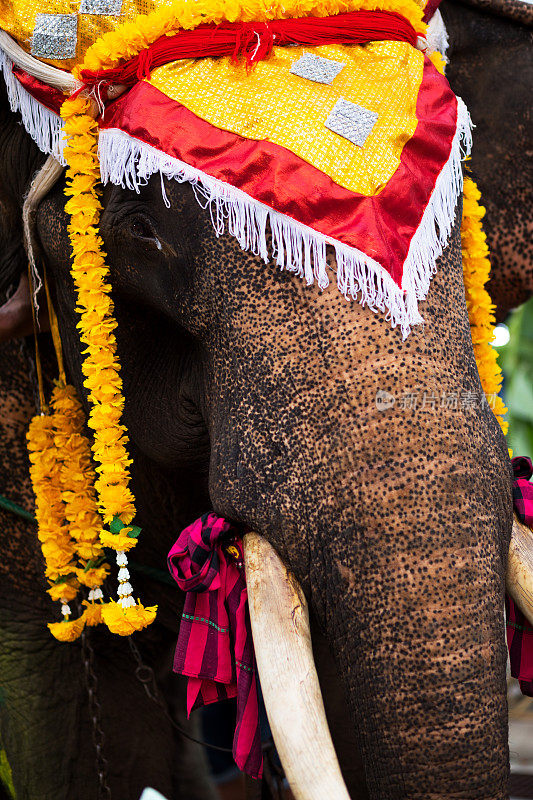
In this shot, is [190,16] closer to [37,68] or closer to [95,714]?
[37,68]

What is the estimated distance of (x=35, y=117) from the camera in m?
1.85

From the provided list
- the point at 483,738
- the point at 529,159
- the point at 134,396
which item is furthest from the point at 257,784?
the point at 529,159

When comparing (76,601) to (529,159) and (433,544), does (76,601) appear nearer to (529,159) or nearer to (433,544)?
(433,544)

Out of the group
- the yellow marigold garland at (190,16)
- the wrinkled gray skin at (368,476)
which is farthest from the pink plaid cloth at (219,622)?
the yellow marigold garland at (190,16)

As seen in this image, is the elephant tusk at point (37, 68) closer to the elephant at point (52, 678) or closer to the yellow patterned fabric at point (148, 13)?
the yellow patterned fabric at point (148, 13)

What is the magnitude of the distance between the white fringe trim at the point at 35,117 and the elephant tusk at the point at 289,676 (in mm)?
841

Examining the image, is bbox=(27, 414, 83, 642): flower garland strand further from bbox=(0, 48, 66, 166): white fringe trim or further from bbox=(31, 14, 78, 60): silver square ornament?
bbox=(31, 14, 78, 60): silver square ornament

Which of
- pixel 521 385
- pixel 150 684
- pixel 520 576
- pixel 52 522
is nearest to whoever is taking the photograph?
pixel 520 576

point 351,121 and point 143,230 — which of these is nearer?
point 351,121

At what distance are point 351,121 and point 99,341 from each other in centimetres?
60

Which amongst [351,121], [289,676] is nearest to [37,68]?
[351,121]

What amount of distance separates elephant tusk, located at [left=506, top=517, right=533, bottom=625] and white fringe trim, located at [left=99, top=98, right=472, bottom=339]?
379mm

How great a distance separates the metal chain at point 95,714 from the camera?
2.38m

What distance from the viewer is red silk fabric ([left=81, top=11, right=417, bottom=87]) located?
1.62 meters
